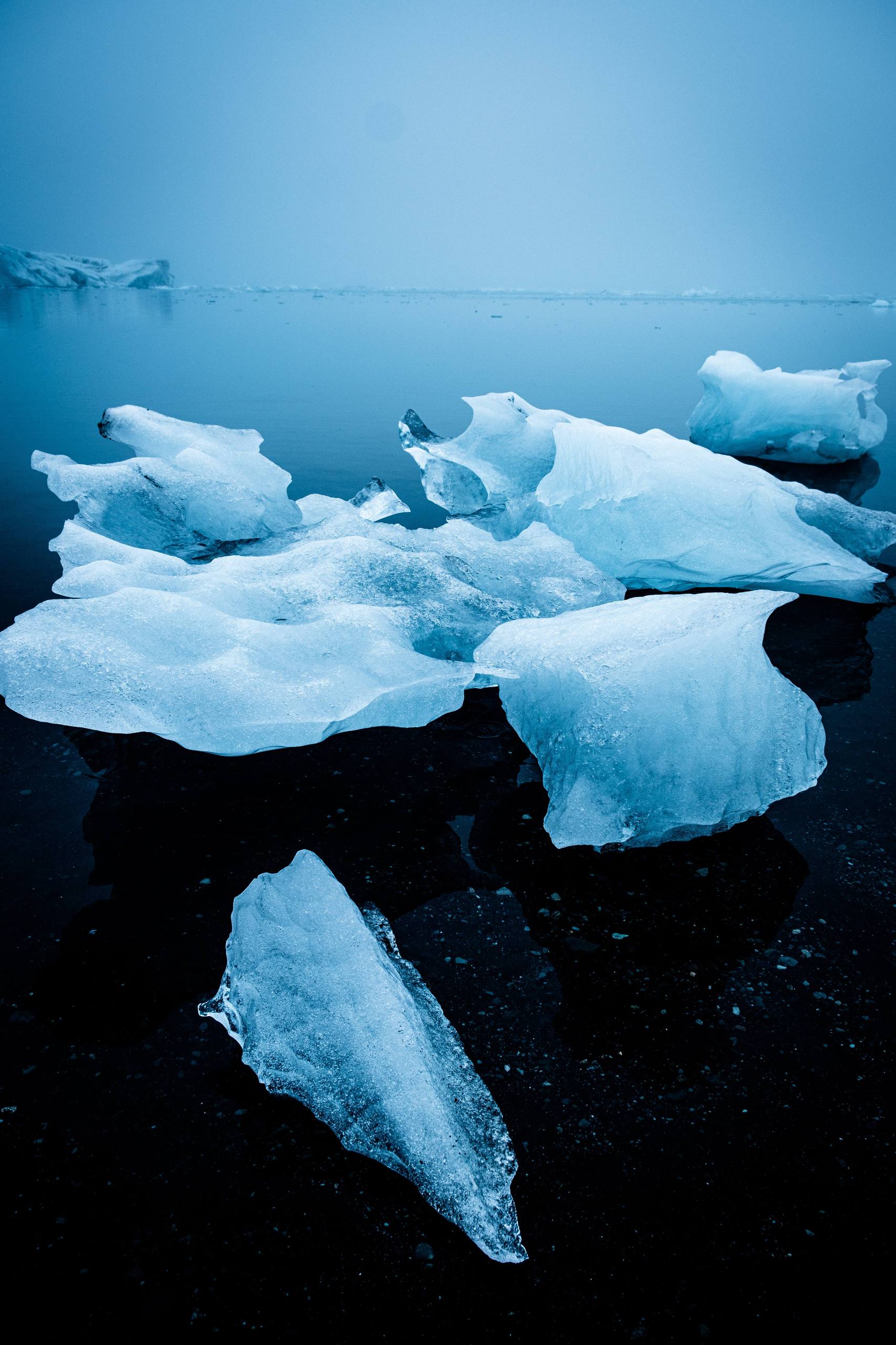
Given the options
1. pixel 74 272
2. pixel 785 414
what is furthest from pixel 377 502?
pixel 74 272

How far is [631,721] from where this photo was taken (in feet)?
6.76

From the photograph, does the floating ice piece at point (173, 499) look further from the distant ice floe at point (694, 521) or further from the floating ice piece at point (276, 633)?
the distant ice floe at point (694, 521)

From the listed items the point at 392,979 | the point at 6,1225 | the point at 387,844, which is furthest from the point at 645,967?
the point at 6,1225

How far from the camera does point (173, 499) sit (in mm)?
4125

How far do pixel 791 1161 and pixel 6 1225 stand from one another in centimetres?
135

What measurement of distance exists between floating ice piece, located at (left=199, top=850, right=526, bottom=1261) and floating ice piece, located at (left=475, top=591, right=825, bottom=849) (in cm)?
60

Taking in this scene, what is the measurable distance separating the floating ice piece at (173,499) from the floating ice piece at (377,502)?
1.32 feet

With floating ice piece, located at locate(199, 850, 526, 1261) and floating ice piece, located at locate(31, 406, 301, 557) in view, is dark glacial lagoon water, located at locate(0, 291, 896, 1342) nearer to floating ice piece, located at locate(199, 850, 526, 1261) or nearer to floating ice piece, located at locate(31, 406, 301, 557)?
floating ice piece, located at locate(199, 850, 526, 1261)

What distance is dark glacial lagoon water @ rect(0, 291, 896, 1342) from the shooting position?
1.12 m

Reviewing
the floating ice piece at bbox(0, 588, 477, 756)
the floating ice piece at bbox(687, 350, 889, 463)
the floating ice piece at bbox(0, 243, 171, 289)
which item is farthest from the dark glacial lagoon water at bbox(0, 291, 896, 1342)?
the floating ice piece at bbox(0, 243, 171, 289)

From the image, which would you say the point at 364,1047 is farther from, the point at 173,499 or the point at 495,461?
the point at 495,461

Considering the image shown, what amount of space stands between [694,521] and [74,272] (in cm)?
4373

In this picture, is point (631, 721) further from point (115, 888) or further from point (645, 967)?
point (115, 888)

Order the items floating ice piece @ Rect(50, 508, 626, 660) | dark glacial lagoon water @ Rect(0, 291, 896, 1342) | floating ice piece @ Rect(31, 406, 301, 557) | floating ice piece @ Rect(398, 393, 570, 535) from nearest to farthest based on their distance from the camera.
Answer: dark glacial lagoon water @ Rect(0, 291, 896, 1342), floating ice piece @ Rect(50, 508, 626, 660), floating ice piece @ Rect(31, 406, 301, 557), floating ice piece @ Rect(398, 393, 570, 535)
